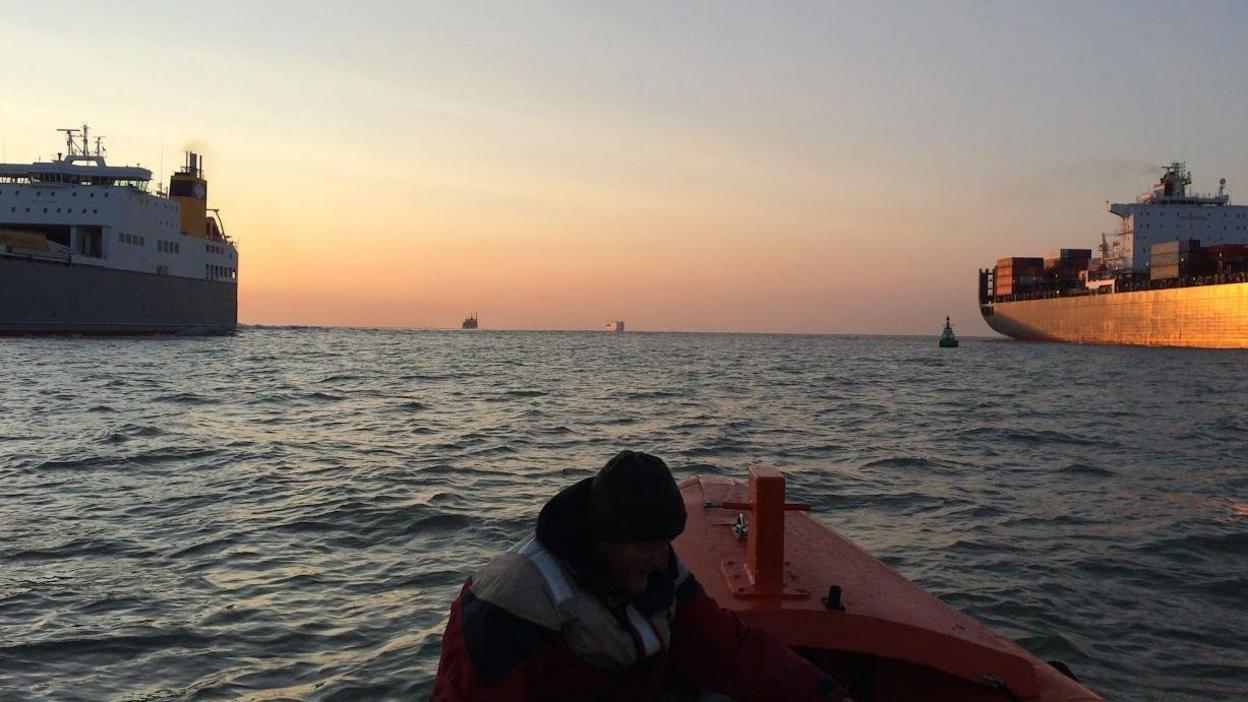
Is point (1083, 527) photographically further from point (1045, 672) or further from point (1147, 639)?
point (1045, 672)

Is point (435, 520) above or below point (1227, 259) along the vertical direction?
below

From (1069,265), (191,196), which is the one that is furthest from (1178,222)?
(191,196)

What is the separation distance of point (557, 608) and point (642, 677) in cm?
44

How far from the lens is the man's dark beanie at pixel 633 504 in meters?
2.31

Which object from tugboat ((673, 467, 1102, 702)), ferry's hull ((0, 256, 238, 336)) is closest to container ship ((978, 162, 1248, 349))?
tugboat ((673, 467, 1102, 702))

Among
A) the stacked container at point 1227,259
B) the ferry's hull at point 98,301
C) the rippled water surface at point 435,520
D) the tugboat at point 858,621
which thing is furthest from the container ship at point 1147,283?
the ferry's hull at point 98,301

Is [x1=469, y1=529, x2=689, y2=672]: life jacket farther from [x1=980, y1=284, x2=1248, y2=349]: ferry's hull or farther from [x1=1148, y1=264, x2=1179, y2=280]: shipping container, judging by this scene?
[x1=1148, y1=264, x2=1179, y2=280]: shipping container

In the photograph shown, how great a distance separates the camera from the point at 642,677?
2.57 metres

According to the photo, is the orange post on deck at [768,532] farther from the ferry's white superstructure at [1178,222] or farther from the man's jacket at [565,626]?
the ferry's white superstructure at [1178,222]

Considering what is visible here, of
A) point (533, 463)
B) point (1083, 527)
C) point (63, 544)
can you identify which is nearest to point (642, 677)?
point (63, 544)

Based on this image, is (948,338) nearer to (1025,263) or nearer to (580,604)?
(1025,263)

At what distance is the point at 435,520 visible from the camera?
29.7ft

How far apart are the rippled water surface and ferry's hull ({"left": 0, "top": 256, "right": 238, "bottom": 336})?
34.4 m

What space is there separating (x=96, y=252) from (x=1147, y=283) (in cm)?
7396
